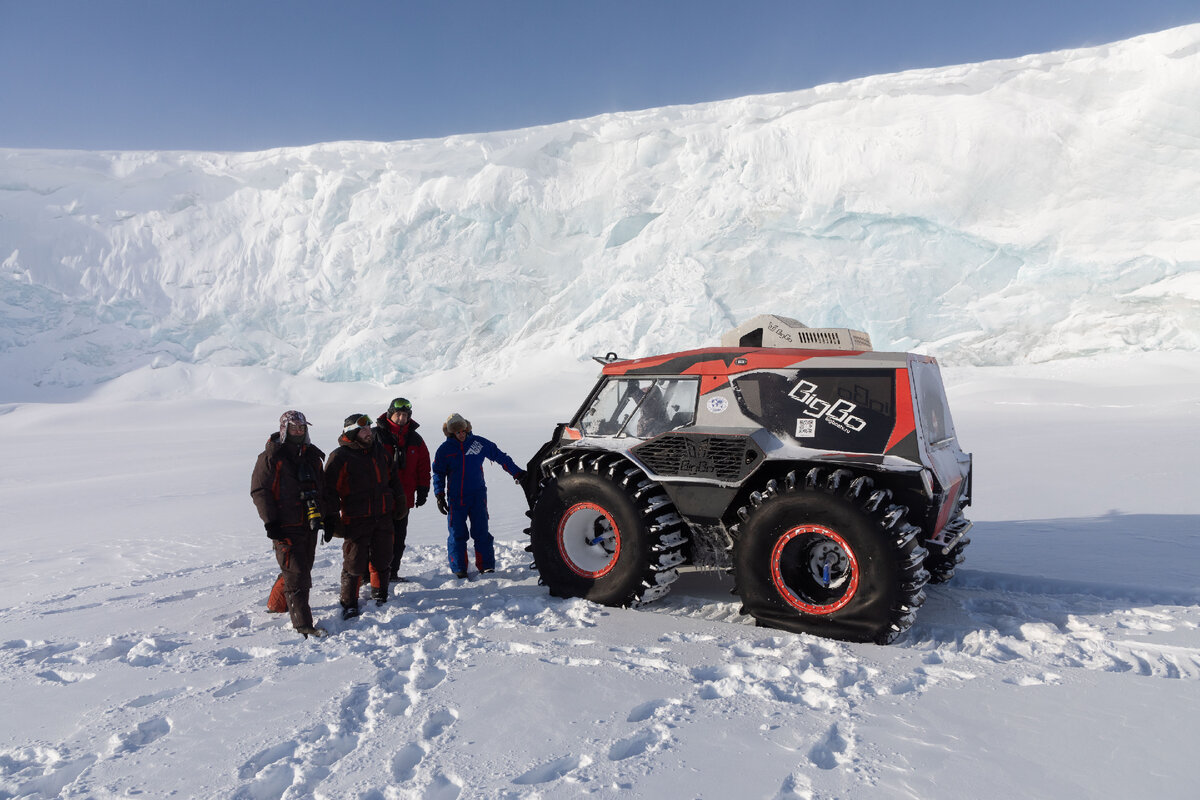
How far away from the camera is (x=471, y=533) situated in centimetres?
592

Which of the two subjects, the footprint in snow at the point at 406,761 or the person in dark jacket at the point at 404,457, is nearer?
the footprint in snow at the point at 406,761

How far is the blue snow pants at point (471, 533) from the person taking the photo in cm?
571

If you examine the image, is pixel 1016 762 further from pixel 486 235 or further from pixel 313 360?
pixel 313 360

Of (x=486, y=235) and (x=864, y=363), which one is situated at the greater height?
(x=486, y=235)

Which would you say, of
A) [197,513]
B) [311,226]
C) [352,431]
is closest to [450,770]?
[352,431]

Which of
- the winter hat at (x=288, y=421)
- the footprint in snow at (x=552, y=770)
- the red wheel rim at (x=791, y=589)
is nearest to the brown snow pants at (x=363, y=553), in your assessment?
the winter hat at (x=288, y=421)

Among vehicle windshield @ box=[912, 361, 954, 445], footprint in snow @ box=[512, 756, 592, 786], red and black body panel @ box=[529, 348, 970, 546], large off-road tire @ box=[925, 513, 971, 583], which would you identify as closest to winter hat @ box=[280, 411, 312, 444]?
red and black body panel @ box=[529, 348, 970, 546]

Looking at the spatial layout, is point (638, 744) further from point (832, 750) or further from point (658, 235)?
point (658, 235)

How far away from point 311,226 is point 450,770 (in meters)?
42.7

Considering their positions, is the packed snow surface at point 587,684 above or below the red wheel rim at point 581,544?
below

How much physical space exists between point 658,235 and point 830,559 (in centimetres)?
2990

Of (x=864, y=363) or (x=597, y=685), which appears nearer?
(x=597, y=685)

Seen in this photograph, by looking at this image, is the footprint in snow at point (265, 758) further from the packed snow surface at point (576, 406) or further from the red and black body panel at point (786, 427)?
the red and black body panel at point (786, 427)

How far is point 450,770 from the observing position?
2.76m
